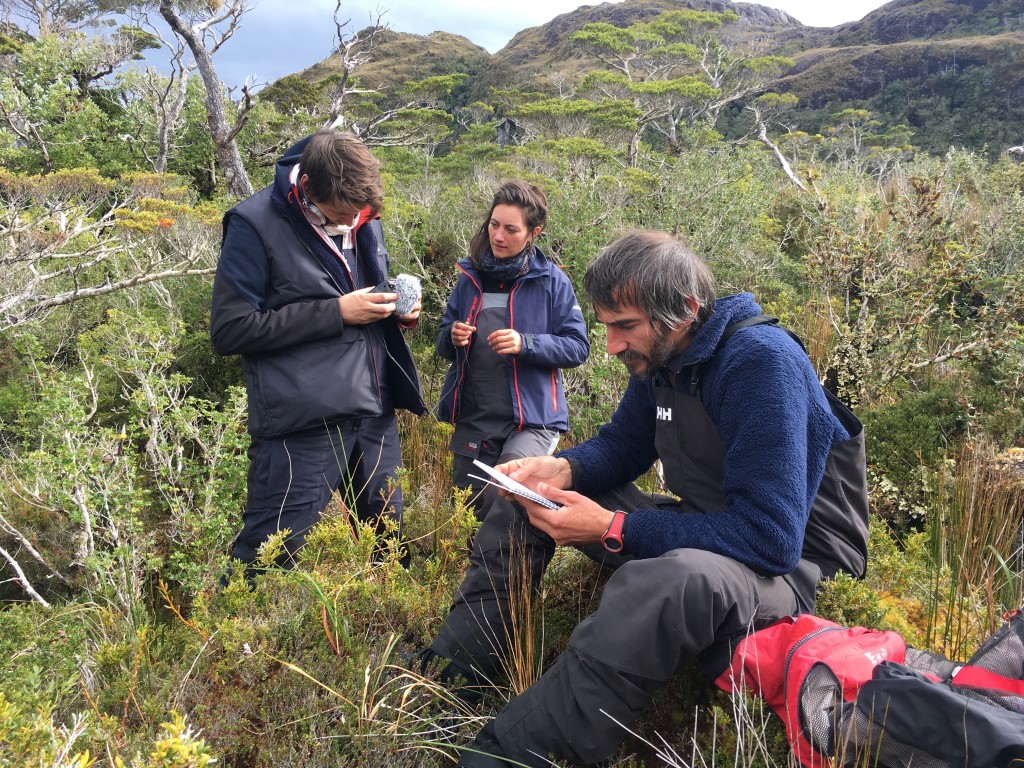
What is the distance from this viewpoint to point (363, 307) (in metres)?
2.39

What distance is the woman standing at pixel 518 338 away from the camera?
9.55 feet

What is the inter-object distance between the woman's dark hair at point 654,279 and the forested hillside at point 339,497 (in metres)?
0.86

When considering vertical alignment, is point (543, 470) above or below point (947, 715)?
above

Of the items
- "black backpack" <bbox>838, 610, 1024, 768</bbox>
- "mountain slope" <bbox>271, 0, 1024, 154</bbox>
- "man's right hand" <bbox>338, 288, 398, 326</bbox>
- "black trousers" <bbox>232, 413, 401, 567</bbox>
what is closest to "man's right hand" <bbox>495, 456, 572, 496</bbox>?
"black trousers" <bbox>232, 413, 401, 567</bbox>

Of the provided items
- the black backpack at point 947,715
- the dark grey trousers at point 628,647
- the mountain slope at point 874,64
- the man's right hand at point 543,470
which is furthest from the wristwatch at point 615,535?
the mountain slope at point 874,64

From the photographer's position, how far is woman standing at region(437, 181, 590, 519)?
2910 millimetres

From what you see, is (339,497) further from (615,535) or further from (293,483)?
(615,535)

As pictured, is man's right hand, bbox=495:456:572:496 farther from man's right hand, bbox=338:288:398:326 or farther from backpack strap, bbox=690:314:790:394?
man's right hand, bbox=338:288:398:326

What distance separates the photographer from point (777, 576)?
66.3 inches

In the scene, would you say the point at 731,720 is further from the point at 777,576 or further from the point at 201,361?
the point at 201,361

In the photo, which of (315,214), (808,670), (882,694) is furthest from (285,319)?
→ (882,694)

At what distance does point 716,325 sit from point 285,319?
4.70 ft

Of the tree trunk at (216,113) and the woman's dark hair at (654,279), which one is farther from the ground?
the tree trunk at (216,113)

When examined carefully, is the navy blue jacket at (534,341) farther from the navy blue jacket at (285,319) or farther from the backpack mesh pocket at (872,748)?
the backpack mesh pocket at (872,748)
